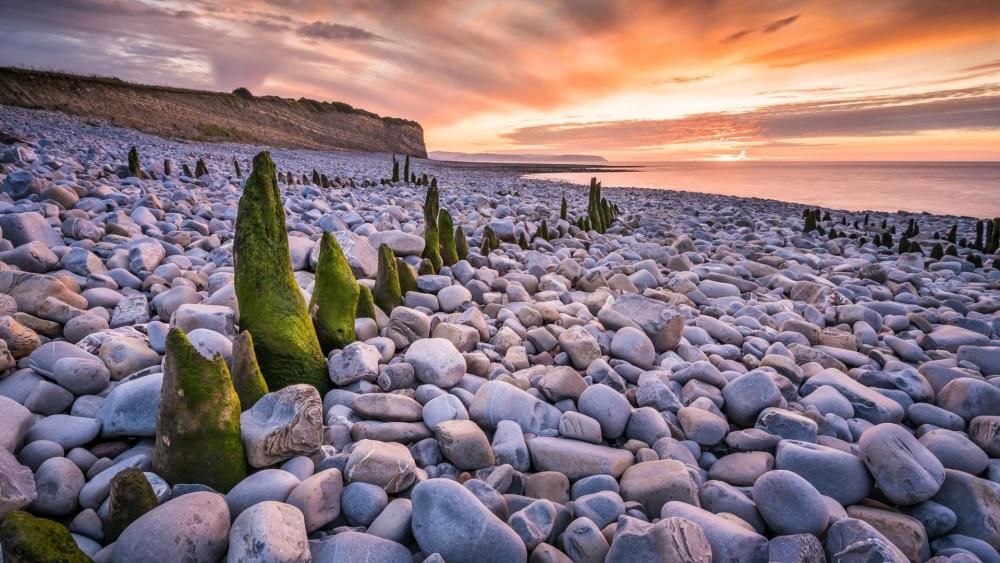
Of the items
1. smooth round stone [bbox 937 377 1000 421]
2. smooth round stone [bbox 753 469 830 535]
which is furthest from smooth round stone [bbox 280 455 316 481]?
smooth round stone [bbox 937 377 1000 421]

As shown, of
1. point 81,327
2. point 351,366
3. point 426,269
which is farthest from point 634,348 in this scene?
point 81,327

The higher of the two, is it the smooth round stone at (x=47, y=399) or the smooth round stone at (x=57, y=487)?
the smooth round stone at (x=47, y=399)

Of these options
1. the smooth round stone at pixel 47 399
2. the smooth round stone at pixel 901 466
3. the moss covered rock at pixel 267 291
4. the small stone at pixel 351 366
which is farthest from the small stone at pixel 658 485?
the smooth round stone at pixel 47 399

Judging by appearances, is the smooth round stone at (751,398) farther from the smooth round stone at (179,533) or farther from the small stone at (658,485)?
the smooth round stone at (179,533)

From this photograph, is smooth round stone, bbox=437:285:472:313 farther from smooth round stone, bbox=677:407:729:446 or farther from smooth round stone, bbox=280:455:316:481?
smooth round stone, bbox=280:455:316:481

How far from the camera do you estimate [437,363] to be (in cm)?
353

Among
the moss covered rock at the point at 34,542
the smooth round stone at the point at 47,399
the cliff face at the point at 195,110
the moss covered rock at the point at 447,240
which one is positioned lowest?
the smooth round stone at the point at 47,399

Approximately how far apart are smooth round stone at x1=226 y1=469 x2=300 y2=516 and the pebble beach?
1cm

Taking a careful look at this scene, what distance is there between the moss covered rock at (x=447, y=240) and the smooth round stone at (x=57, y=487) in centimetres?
452

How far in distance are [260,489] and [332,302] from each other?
1.70m

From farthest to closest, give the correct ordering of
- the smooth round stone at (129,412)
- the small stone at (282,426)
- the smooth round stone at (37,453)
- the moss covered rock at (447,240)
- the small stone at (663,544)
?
the moss covered rock at (447,240)
the smooth round stone at (129,412)
the small stone at (282,426)
the smooth round stone at (37,453)
the small stone at (663,544)

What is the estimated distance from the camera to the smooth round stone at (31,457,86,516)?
6.73 feet

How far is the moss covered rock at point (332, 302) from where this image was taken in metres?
3.65

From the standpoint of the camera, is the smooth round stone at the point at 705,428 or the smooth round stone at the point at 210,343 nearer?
the smooth round stone at the point at 210,343
